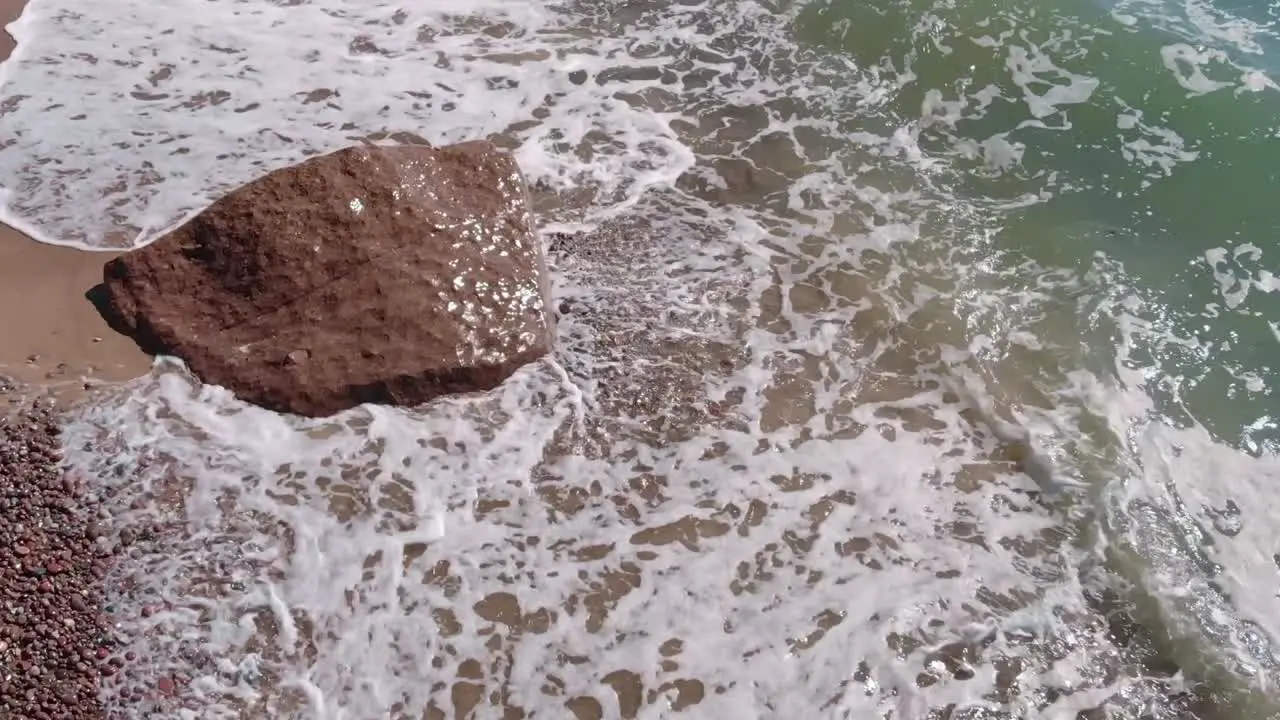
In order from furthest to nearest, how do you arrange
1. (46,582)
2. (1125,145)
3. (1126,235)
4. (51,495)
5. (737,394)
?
(1125,145)
(1126,235)
(737,394)
(51,495)
(46,582)

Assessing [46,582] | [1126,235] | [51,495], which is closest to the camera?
[46,582]

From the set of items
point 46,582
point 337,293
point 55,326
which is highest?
point 337,293

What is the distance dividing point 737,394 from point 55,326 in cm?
392

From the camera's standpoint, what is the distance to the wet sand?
5.06 metres

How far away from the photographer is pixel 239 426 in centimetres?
500

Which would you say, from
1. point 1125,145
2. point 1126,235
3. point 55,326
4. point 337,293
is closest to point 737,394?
point 337,293

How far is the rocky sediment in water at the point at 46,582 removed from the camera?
3893mm

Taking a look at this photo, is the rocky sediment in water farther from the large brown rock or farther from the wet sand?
the large brown rock

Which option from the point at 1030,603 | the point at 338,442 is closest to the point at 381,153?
the point at 338,442

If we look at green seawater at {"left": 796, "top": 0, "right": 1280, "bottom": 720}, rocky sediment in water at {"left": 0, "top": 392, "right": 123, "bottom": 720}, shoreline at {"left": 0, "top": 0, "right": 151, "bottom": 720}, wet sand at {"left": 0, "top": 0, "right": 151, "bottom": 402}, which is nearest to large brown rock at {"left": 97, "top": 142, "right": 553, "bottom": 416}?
wet sand at {"left": 0, "top": 0, "right": 151, "bottom": 402}

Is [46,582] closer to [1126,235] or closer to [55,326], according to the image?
[55,326]

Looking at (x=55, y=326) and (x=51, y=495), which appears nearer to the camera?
(x=51, y=495)

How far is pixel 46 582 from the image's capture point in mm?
4195

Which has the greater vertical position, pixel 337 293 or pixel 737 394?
pixel 337 293
